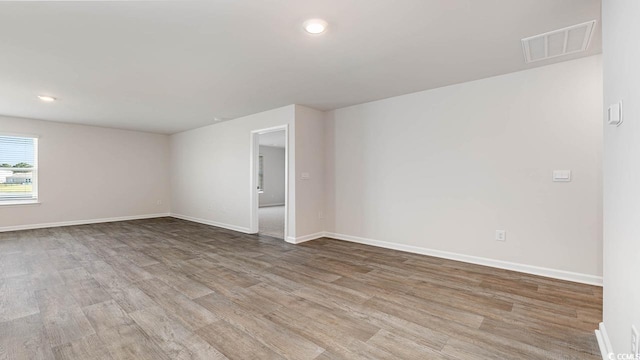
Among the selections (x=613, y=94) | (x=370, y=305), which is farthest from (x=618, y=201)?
(x=370, y=305)

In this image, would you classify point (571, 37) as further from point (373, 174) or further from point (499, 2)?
point (373, 174)

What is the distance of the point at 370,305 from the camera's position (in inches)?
94.7

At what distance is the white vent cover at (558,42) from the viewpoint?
93.6 inches

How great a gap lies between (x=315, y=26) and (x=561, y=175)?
302 centimetres

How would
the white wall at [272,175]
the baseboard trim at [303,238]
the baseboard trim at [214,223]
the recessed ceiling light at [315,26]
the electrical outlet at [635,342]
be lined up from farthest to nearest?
the white wall at [272,175] → the baseboard trim at [214,223] → the baseboard trim at [303,238] → the recessed ceiling light at [315,26] → the electrical outlet at [635,342]

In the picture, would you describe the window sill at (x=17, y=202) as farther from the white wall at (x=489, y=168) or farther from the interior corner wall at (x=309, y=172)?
the white wall at (x=489, y=168)

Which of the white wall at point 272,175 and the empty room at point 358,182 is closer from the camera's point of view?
the empty room at point 358,182

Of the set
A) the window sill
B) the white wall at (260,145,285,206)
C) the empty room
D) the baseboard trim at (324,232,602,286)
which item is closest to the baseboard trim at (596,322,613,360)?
the empty room

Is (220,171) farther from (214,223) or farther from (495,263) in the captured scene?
(495,263)

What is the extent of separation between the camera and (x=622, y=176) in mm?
1414

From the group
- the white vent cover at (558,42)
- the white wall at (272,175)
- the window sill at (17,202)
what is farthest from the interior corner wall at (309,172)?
the white wall at (272,175)

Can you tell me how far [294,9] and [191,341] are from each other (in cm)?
250

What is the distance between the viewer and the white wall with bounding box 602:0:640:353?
1.25m

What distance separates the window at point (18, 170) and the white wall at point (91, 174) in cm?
15
